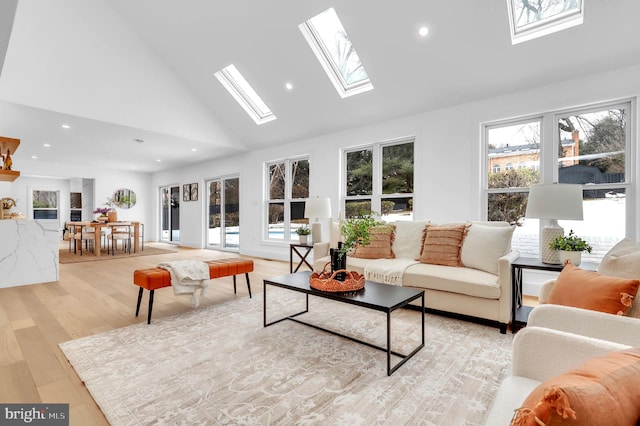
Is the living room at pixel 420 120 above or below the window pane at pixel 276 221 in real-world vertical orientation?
above

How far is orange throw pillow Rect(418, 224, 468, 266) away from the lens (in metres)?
3.41

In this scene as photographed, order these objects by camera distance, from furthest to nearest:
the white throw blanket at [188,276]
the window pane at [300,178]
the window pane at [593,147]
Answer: the window pane at [300,178]
the window pane at [593,147]
the white throw blanket at [188,276]

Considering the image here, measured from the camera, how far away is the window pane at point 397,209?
5141mm

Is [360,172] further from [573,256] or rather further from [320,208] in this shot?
[573,256]

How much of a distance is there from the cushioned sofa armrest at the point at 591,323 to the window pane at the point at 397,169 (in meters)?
3.76

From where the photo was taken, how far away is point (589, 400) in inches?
23.9

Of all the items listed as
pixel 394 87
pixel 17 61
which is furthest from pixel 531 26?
pixel 17 61

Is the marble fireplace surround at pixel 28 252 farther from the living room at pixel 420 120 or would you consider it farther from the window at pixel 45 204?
the window at pixel 45 204

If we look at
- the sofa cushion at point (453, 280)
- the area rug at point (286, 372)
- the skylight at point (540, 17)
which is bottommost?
the area rug at point (286, 372)

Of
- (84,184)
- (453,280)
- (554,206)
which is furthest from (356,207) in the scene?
(84,184)

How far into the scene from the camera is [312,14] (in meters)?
4.00

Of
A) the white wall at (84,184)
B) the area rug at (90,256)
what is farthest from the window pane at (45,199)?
the area rug at (90,256)

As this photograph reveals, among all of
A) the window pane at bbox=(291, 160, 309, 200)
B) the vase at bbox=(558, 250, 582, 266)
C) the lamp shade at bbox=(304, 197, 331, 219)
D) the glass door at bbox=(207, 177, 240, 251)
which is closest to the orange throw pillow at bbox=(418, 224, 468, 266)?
the vase at bbox=(558, 250, 582, 266)

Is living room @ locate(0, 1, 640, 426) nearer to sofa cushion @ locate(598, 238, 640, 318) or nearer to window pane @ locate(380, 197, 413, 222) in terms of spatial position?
window pane @ locate(380, 197, 413, 222)
